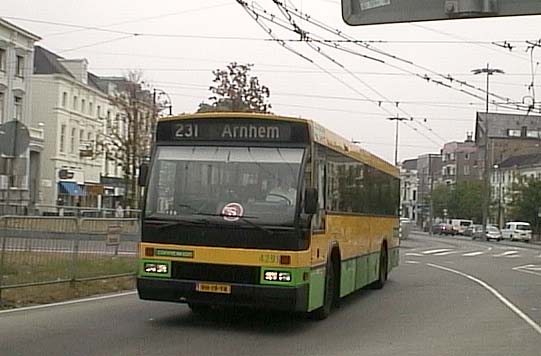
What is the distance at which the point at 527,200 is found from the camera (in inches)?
3602

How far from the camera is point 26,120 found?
2628 inches

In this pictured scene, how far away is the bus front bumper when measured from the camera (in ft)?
44.0

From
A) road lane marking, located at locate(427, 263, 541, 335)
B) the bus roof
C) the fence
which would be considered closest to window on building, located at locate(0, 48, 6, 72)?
road lane marking, located at locate(427, 263, 541, 335)

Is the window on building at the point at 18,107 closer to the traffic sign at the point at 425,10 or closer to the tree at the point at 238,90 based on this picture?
the tree at the point at 238,90

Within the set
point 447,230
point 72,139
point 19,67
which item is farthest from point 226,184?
point 447,230

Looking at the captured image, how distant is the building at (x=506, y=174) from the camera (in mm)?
108688

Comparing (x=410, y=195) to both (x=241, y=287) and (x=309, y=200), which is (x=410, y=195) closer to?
(x=309, y=200)

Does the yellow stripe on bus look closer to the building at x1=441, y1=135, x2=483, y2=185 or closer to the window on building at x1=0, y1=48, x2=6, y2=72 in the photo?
the window on building at x1=0, y1=48, x2=6, y2=72

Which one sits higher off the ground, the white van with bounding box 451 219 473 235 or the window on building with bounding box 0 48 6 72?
the window on building with bounding box 0 48 6 72

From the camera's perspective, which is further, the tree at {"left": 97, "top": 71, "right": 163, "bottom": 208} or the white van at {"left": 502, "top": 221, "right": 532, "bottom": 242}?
the white van at {"left": 502, "top": 221, "right": 532, "bottom": 242}

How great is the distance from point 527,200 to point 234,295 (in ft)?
267

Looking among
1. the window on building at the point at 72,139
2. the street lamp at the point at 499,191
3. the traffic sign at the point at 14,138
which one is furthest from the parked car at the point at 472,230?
the traffic sign at the point at 14,138

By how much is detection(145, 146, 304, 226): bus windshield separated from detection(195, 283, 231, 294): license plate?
2.78 feet

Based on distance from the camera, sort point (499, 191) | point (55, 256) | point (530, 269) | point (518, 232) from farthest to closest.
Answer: point (499, 191) < point (518, 232) < point (530, 269) < point (55, 256)
